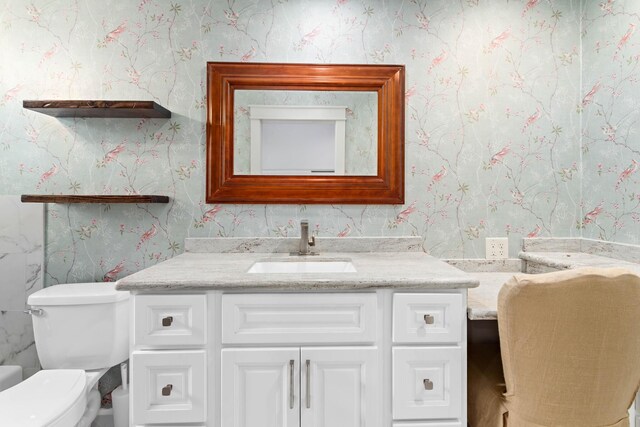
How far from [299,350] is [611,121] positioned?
5.81 feet

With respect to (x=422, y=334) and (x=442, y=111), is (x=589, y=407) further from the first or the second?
(x=442, y=111)

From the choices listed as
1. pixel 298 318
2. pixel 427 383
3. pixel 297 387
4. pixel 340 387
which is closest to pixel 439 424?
pixel 427 383

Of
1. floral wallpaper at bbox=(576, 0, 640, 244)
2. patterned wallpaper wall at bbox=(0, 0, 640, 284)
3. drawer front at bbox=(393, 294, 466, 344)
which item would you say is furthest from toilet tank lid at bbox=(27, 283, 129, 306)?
floral wallpaper at bbox=(576, 0, 640, 244)

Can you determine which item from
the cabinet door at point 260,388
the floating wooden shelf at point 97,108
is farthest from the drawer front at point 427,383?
the floating wooden shelf at point 97,108

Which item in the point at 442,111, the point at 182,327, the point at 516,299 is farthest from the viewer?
the point at 442,111

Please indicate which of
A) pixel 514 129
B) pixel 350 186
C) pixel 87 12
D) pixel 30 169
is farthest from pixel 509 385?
pixel 87 12

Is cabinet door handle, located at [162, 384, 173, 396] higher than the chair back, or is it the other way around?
the chair back

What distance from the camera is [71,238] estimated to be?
1934 mm

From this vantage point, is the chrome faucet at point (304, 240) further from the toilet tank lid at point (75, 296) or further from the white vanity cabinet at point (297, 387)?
the toilet tank lid at point (75, 296)

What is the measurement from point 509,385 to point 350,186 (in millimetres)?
1084

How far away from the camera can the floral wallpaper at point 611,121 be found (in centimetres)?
172

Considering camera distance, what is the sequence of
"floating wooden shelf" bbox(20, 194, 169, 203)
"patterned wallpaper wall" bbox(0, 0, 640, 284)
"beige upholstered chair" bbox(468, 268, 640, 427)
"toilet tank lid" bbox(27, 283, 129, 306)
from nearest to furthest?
"beige upholstered chair" bbox(468, 268, 640, 427) < "toilet tank lid" bbox(27, 283, 129, 306) < "floating wooden shelf" bbox(20, 194, 169, 203) < "patterned wallpaper wall" bbox(0, 0, 640, 284)

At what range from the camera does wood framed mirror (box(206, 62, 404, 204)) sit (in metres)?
1.93

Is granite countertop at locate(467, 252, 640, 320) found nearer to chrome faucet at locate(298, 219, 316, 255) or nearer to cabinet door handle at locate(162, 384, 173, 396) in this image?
chrome faucet at locate(298, 219, 316, 255)
